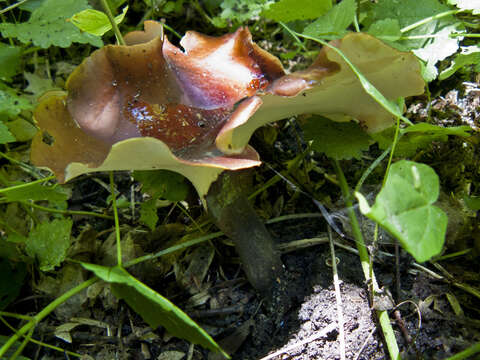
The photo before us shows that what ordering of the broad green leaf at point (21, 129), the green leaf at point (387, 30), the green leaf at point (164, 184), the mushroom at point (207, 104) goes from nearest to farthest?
the mushroom at point (207, 104) < the green leaf at point (387, 30) < the green leaf at point (164, 184) < the broad green leaf at point (21, 129)

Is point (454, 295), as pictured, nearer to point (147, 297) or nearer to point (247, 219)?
point (247, 219)

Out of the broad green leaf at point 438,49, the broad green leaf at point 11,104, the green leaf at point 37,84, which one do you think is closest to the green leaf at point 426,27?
the broad green leaf at point 438,49

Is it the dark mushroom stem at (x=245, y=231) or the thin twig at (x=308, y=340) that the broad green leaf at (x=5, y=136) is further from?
the thin twig at (x=308, y=340)

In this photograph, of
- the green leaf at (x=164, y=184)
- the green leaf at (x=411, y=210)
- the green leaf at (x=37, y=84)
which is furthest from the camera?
the green leaf at (x=37, y=84)

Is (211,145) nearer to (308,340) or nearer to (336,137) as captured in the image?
(336,137)

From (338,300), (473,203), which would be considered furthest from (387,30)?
(338,300)

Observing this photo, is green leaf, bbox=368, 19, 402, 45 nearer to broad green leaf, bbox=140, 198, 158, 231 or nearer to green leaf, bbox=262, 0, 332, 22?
green leaf, bbox=262, 0, 332, 22
